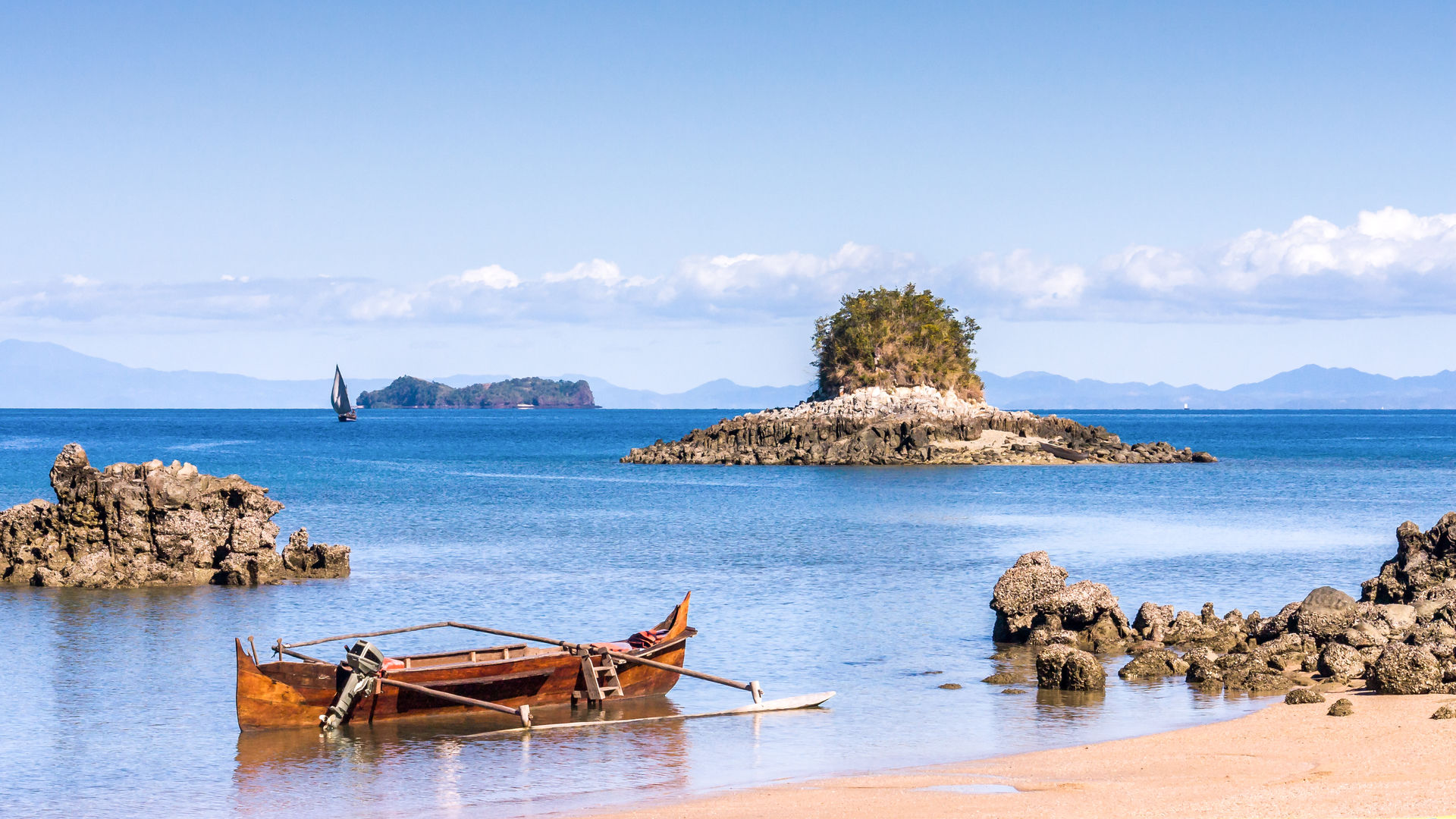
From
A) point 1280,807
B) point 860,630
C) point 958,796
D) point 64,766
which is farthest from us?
point 860,630

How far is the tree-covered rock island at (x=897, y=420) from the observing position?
95.1 metres

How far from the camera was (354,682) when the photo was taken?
64.9 ft

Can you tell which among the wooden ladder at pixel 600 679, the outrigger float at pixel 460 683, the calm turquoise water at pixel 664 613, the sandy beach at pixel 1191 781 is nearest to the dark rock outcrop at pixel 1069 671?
the calm turquoise water at pixel 664 613

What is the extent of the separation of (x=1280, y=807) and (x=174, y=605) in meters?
25.7

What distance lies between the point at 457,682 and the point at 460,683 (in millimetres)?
41

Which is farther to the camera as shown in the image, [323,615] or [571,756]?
[323,615]

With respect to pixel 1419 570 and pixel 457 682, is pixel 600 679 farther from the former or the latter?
pixel 1419 570

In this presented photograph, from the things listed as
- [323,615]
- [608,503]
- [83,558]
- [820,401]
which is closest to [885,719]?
[323,615]

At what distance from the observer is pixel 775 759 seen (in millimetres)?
18391

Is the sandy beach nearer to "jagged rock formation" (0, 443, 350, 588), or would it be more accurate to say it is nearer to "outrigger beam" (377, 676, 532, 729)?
"outrigger beam" (377, 676, 532, 729)

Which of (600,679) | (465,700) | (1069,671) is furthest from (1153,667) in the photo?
(465,700)

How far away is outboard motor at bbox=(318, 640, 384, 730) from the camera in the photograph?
19.8m

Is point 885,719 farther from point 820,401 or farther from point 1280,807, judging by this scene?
point 820,401

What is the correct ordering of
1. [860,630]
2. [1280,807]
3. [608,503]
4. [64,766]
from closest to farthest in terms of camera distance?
[1280,807], [64,766], [860,630], [608,503]
